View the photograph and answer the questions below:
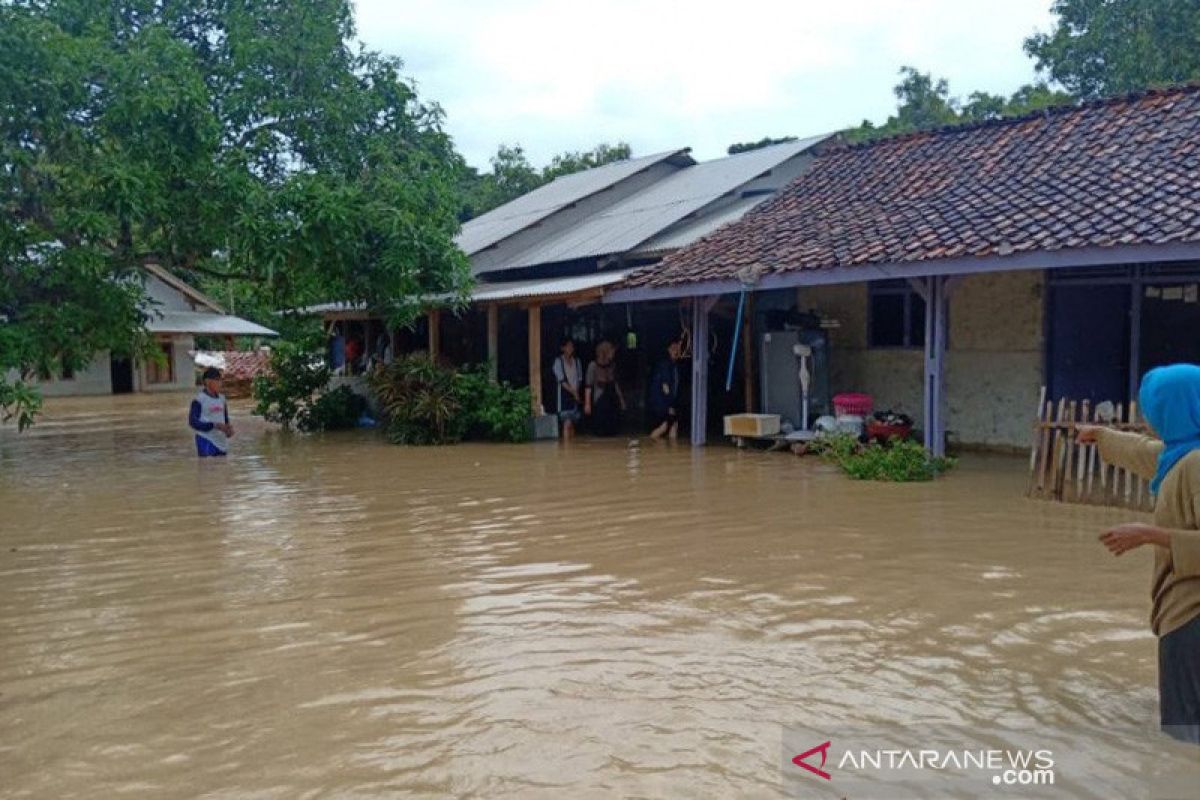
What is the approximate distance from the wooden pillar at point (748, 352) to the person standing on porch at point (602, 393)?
2074 mm

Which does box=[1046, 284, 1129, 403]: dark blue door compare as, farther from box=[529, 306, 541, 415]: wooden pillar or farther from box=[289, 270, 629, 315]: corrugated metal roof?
box=[529, 306, 541, 415]: wooden pillar

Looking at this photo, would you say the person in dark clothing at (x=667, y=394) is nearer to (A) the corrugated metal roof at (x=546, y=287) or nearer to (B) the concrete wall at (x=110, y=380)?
(A) the corrugated metal roof at (x=546, y=287)

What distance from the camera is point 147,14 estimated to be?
46.4ft

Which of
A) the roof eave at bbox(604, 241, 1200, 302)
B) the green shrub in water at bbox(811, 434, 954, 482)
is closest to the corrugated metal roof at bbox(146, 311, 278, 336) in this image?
the roof eave at bbox(604, 241, 1200, 302)

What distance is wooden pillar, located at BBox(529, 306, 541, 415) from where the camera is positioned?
1486cm

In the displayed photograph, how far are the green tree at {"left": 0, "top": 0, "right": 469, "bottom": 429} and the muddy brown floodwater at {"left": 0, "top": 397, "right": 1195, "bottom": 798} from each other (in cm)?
416

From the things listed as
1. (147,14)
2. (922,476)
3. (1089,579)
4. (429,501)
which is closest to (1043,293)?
(922,476)

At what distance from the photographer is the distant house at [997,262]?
9.83 metres

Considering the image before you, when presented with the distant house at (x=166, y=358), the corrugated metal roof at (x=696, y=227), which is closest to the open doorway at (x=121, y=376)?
the distant house at (x=166, y=358)

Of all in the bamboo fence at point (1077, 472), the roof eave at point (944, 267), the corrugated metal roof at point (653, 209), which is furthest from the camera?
the corrugated metal roof at point (653, 209)

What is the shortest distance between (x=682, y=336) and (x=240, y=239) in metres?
6.58

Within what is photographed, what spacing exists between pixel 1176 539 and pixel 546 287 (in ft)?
38.6

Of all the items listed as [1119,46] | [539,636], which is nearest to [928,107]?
[1119,46]

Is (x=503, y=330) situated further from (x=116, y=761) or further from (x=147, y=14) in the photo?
(x=116, y=761)
